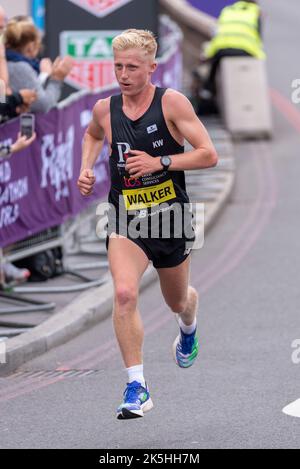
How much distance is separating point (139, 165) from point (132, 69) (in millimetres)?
541

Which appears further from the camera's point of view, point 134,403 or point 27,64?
point 27,64

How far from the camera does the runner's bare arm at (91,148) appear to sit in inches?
304

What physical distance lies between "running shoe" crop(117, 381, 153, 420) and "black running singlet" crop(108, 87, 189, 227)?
0.99 m

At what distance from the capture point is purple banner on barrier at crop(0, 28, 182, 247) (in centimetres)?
1122

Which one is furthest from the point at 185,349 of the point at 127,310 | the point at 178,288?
the point at 127,310

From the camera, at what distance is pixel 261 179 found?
18.3m

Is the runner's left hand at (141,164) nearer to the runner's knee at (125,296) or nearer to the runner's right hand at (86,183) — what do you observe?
the runner's right hand at (86,183)

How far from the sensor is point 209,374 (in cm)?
920

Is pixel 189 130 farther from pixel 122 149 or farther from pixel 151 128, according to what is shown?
pixel 122 149

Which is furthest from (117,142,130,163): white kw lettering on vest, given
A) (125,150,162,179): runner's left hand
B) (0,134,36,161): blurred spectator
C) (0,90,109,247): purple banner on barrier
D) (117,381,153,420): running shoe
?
(0,90,109,247): purple banner on barrier

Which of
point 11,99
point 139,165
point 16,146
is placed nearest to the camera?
point 139,165

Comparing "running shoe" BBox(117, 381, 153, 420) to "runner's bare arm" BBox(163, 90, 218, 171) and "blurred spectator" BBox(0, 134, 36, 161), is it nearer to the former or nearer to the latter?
"runner's bare arm" BBox(163, 90, 218, 171)

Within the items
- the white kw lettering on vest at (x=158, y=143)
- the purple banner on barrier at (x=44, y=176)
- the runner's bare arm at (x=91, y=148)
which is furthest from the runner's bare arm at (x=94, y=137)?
the purple banner on barrier at (x=44, y=176)
